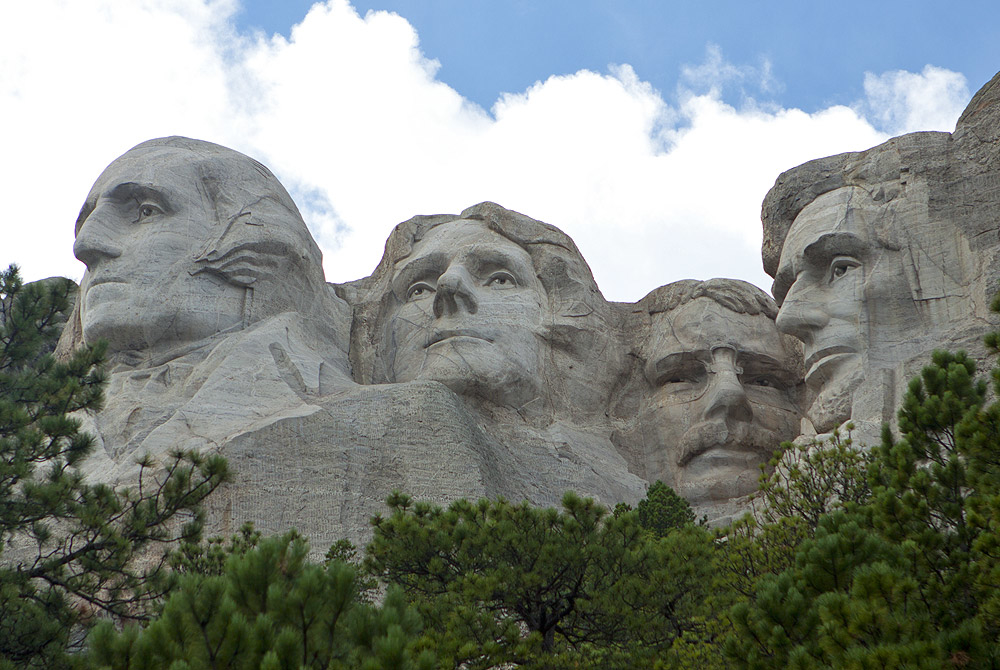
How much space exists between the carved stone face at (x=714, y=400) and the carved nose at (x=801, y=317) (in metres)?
1.20

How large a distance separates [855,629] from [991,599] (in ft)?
2.85

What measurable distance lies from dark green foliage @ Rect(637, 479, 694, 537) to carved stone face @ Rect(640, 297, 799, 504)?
2.88 m

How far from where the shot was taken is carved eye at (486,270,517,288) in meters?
17.7

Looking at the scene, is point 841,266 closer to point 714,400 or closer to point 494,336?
point 714,400

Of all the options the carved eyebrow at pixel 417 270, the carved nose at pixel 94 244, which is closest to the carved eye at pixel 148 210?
the carved nose at pixel 94 244

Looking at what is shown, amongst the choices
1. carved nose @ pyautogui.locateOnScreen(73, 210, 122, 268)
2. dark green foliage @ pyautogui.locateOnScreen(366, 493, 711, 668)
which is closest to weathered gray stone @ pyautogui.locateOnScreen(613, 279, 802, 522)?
dark green foliage @ pyautogui.locateOnScreen(366, 493, 711, 668)

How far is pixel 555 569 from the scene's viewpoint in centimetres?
993

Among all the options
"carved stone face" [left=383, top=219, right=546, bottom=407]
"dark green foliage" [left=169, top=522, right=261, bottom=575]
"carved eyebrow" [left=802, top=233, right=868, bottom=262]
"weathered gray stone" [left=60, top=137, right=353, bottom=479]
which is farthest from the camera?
"carved stone face" [left=383, top=219, right=546, bottom=407]

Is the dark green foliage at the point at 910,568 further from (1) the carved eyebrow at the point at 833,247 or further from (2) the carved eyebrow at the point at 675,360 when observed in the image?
(2) the carved eyebrow at the point at 675,360

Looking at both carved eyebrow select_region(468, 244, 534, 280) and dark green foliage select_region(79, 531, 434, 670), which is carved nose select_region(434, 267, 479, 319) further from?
dark green foliage select_region(79, 531, 434, 670)

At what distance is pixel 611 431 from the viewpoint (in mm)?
17312

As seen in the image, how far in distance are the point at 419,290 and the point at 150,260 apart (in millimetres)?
3516

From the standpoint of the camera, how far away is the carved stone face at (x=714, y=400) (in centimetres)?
1650

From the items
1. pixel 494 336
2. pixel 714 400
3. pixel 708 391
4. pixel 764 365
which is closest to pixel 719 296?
pixel 764 365
